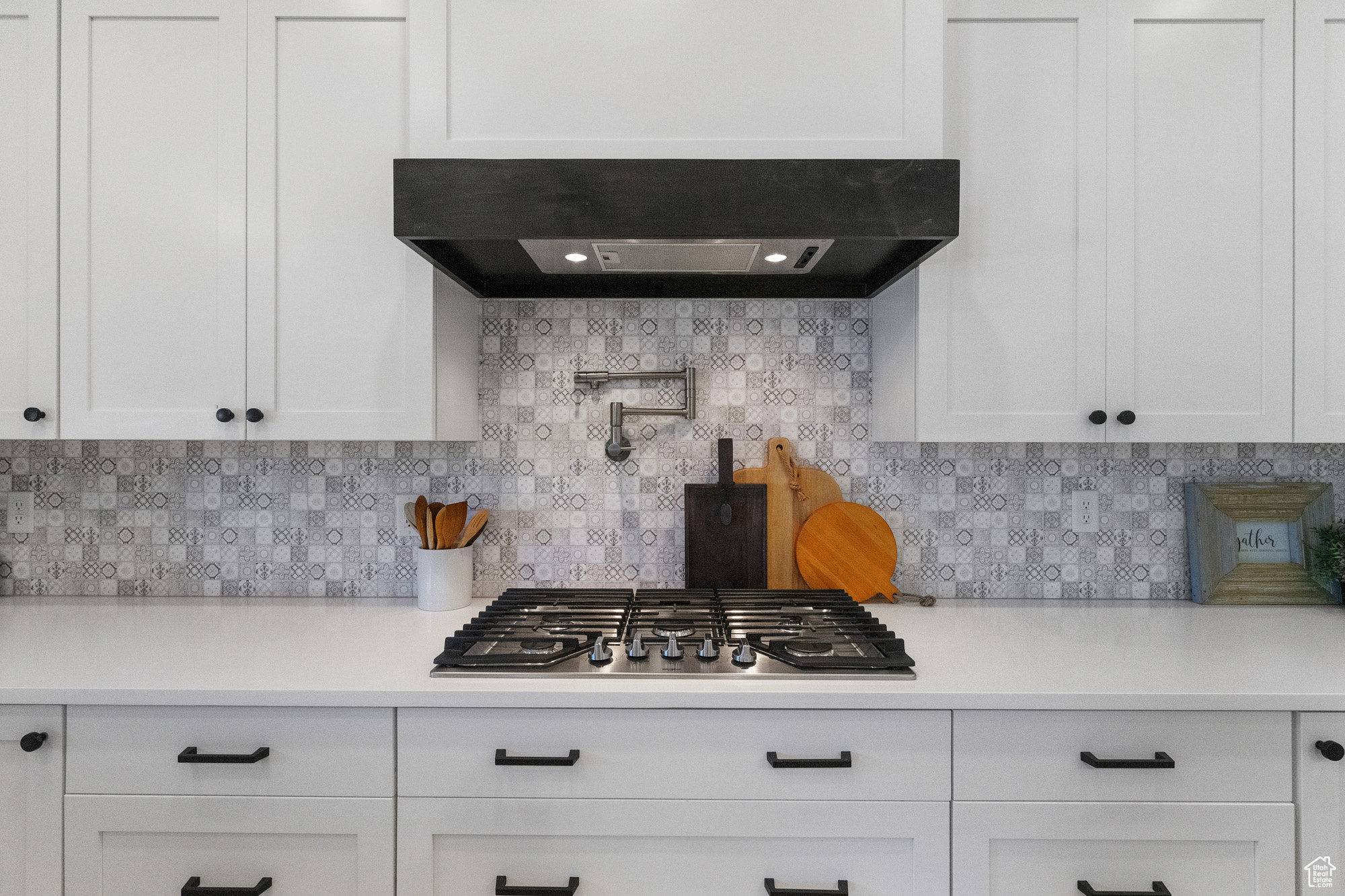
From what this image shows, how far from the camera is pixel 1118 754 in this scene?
1238 mm

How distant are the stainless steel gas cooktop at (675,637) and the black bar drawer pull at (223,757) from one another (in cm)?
30

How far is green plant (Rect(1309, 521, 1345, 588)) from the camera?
5.87 ft

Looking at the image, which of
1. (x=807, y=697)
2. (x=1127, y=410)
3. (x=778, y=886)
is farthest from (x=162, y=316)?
(x=1127, y=410)

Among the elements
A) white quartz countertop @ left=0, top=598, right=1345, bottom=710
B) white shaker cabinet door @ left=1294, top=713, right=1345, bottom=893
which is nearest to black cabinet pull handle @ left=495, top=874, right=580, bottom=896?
white quartz countertop @ left=0, top=598, right=1345, bottom=710

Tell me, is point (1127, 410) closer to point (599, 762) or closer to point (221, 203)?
point (599, 762)

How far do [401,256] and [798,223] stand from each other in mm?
811

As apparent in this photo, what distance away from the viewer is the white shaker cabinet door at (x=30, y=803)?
4.11ft

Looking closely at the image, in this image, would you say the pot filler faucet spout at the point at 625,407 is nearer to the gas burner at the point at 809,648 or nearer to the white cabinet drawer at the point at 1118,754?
the gas burner at the point at 809,648

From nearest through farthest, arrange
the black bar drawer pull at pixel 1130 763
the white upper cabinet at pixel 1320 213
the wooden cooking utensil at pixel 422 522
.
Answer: the black bar drawer pull at pixel 1130 763
the white upper cabinet at pixel 1320 213
the wooden cooking utensil at pixel 422 522

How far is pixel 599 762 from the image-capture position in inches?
48.8

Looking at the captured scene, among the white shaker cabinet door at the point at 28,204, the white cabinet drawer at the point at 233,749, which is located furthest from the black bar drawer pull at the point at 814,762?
the white shaker cabinet door at the point at 28,204

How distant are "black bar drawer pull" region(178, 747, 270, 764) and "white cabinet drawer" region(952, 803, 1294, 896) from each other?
1143mm

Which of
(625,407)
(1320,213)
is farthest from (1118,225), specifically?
(625,407)

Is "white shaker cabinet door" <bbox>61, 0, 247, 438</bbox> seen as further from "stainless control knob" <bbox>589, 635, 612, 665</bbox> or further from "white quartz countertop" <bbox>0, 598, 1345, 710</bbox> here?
"stainless control knob" <bbox>589, 635, 612, 665</bbox>
